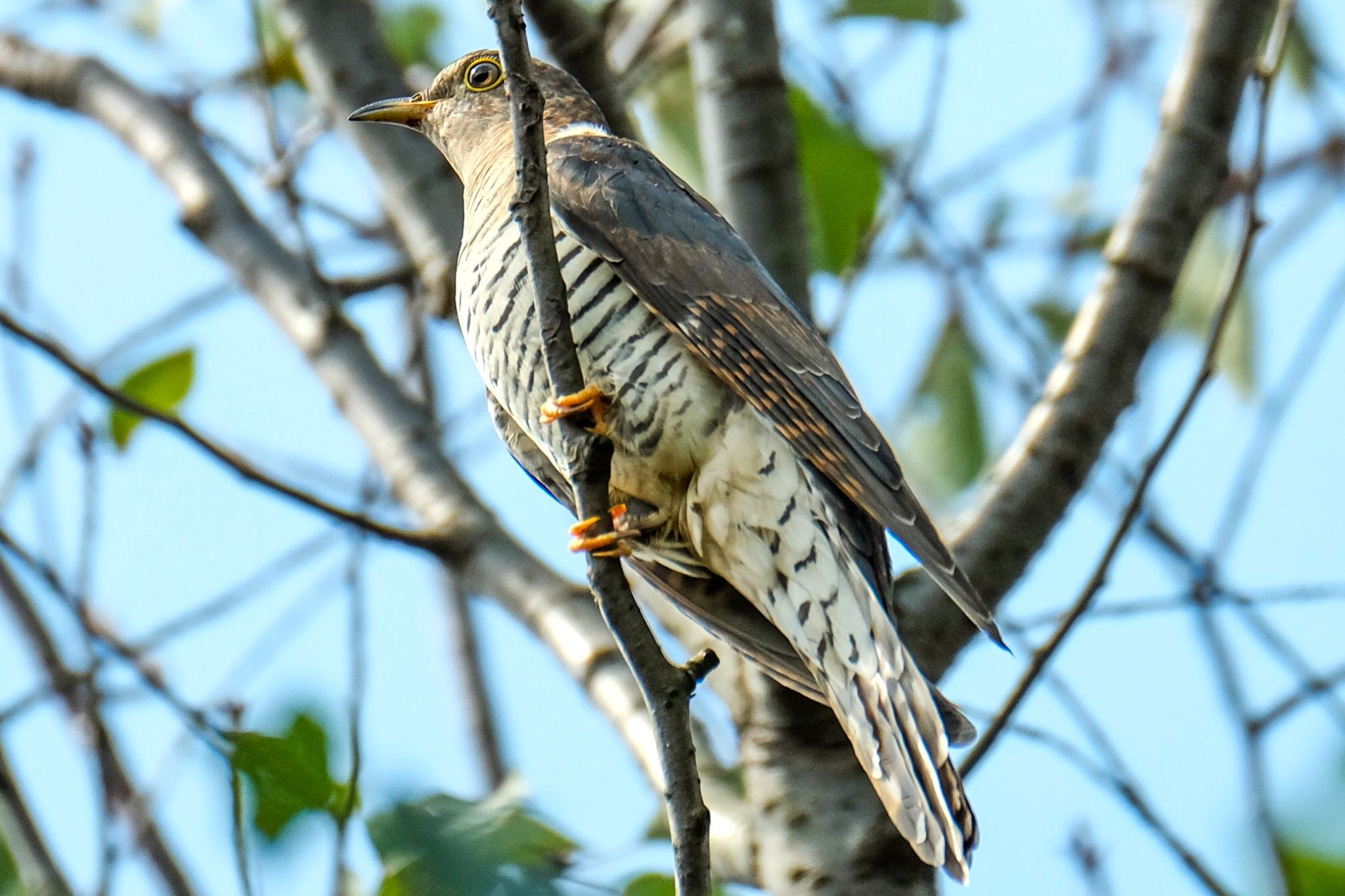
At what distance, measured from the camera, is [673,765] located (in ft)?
6.41

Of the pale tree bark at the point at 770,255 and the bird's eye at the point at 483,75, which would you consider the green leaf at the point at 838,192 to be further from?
the bird's eye at the point at 483,75

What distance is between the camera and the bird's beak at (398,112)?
3441mm

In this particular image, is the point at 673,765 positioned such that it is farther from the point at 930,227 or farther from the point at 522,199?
the point at 930,227

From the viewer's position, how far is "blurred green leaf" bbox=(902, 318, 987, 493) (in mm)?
3791

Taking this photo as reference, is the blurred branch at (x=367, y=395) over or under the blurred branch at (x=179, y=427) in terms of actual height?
over

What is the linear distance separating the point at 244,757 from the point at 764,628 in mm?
1015

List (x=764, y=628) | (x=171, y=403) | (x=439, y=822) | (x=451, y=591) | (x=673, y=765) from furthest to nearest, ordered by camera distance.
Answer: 1. (x=451, y=591)
2. (x=171, y=403)
3. (x=764, y=628)
4. (x=673, y=765)
5. (x=439, y=822)

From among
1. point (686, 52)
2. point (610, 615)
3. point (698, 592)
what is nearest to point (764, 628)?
point (698, 592)

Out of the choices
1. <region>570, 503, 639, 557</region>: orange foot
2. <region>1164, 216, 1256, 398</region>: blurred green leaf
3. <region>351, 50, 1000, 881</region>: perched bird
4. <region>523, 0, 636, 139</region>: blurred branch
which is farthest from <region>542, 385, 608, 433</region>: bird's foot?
<region>1164, 216, 1256, 398</region>: blurred green leaf

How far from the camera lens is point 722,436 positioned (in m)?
2.57

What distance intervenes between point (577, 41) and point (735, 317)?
792 millimetres

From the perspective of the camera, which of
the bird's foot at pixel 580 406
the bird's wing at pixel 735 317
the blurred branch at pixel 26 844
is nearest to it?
the bird's foot at pixel 580 406

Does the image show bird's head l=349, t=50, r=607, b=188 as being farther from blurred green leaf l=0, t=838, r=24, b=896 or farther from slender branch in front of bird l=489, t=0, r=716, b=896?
blurred green leaf l=0, t=838, r=24, b=896

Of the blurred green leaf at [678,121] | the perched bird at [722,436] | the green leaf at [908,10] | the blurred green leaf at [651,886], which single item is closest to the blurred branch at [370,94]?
the blurred green leaf at [678,121]
